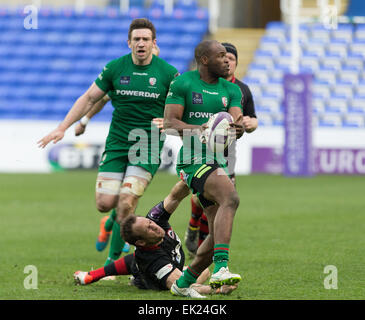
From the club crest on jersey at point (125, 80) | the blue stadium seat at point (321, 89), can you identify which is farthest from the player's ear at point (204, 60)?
the blue stadium seat at point (321, 89)

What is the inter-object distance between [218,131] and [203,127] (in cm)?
14

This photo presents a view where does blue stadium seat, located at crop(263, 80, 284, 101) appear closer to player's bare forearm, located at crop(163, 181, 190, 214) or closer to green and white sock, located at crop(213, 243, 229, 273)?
player's bare forearm, located at crop(163, 181, 190, 214)

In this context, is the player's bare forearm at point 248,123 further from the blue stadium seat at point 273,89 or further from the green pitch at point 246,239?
the blue stadium seat at point 273,89

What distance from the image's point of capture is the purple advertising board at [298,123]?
Result: 70.9 ft

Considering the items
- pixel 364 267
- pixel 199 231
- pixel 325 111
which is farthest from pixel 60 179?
pixel 364 267

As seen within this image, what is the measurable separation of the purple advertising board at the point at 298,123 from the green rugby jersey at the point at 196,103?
589 inches

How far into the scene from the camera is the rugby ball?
6430mm

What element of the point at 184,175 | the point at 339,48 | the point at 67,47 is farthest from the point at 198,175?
the point at 67,47

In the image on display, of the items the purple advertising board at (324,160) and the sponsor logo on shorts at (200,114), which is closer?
the sponsor logo on shorts at (200,114)

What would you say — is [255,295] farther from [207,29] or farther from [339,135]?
[207,29]

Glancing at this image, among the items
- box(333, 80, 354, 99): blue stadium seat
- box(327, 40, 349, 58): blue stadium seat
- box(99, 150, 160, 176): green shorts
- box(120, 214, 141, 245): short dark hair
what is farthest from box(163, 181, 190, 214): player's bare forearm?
box(327, 40, 349, 58): blue stadium seat

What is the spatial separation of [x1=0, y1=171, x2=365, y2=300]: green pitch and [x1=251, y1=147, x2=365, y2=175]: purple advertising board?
3.00 metres
